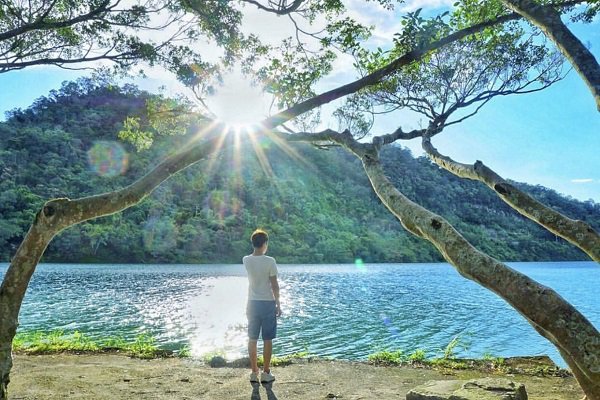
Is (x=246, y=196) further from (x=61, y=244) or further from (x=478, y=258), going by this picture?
(x=478, y=258)

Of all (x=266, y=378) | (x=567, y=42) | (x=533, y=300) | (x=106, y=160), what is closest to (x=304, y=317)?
(x=266, y=378)

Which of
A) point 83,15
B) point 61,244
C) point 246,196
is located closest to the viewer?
point 83,15

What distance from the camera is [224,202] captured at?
11525cm

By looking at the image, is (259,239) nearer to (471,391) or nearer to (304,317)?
(471,391)

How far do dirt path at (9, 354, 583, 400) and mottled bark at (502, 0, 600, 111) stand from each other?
4.93 m

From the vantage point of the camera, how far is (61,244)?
274 feet

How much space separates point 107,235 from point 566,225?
91.2m

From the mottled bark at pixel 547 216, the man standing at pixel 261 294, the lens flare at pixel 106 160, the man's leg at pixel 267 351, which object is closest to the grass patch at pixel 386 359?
the man's leg at pixel 267 351

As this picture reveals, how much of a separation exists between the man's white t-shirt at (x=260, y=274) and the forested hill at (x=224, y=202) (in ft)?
238

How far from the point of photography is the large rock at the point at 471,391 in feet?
18.9

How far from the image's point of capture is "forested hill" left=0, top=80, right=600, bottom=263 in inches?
3533

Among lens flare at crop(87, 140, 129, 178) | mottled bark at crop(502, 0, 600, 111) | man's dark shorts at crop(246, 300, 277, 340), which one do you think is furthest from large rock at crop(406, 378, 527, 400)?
lens flare at crop(87, 140, 129, 178)

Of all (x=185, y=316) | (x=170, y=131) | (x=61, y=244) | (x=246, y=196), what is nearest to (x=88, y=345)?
(x=170, y=131)

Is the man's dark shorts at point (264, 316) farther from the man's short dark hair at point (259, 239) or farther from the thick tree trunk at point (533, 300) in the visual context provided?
the thick tree trunk at point (533, 300)
